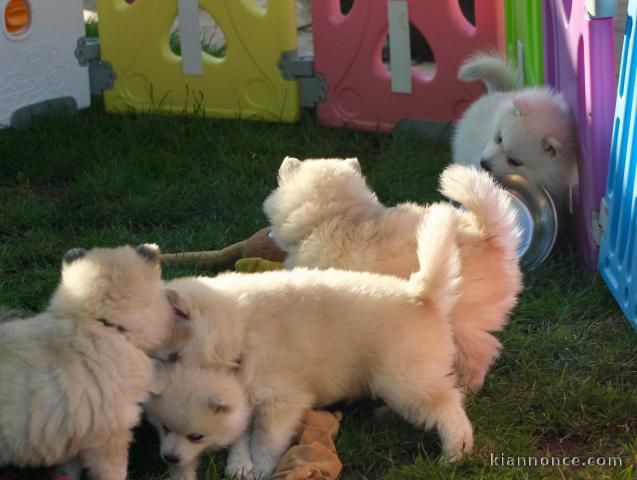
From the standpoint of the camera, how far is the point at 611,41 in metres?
3.68

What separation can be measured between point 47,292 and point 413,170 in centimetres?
204

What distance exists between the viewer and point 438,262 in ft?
8.89

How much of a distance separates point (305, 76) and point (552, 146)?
1862 mm

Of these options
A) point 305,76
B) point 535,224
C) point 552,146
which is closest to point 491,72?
point 552,146

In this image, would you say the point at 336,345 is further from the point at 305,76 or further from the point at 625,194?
the point at 305,76

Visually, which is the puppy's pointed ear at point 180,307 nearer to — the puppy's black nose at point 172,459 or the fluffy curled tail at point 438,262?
the puppy's black nose at point 172,459

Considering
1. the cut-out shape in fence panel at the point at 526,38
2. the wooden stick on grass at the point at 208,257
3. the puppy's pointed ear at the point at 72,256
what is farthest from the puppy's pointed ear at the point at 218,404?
the cut-out shape in fence panel at the point at 526,38

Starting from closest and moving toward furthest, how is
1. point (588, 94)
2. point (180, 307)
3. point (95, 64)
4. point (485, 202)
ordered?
point (180, 307) < point (485, 202) < point (588, 94) < point (95, 64)

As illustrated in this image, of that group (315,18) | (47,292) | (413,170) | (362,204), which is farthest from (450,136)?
(47,292)

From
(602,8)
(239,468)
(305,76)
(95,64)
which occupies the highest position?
(602,8)

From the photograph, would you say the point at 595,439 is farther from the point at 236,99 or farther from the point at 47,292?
the point at 236,99

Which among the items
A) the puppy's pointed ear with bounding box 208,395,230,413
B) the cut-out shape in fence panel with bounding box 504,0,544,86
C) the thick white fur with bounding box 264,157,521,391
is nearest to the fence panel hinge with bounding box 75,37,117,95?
Result: the cut-out shape in fence panel with bounding box 504,0,544,86

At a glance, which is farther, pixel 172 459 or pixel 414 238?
pixel 414 238

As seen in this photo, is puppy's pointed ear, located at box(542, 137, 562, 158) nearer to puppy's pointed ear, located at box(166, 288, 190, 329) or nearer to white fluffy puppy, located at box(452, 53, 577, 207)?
white fluffy puppy, located at box(452, 53, 577, 207)
